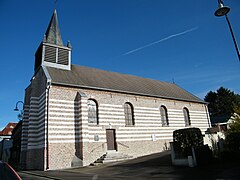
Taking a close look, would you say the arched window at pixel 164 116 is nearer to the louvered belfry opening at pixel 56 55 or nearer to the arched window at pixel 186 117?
the arched window at pixel 186 117

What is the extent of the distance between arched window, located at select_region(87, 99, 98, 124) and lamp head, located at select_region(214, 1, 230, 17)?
489 inches

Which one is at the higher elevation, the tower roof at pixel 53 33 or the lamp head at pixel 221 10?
the tower roof at pixel 53 33

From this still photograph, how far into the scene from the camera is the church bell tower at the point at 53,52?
1942 cm

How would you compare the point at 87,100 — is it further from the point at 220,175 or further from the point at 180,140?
the point at 220,175

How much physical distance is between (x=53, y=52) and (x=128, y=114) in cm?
948

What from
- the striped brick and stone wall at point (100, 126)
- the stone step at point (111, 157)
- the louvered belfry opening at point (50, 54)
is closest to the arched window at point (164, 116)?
the striped brick and stone wall at point (100, 126)

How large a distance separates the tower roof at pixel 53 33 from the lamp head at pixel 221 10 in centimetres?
1600

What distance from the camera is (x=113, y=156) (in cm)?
1686

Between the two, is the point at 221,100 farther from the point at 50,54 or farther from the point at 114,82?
the point at 50,54

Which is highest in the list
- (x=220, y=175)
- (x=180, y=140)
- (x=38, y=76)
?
(x=38, y=76)

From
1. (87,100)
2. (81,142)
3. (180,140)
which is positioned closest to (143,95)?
(87,100)

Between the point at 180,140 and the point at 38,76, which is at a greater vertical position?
the point at 38,76

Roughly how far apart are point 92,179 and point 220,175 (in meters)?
5.47

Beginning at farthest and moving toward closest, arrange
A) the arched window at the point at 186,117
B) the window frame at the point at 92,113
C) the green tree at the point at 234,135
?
the arched window at the point at 186,117 → the window frame at the point at 92,113 → the green tree at the point at 234,135
